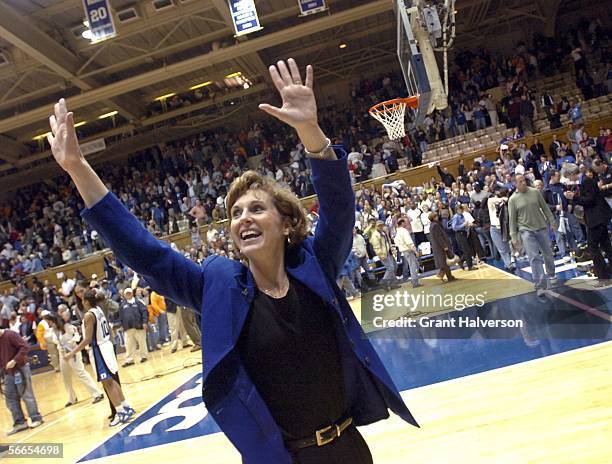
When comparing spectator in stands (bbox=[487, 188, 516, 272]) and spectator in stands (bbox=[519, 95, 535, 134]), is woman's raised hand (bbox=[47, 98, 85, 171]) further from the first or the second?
spectator in stands (bbox=[519, 95, 535, 134])

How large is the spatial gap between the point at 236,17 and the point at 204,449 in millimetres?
9137

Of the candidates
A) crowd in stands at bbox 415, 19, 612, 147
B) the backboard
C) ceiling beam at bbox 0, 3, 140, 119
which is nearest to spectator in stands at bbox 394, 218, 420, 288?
the backboard

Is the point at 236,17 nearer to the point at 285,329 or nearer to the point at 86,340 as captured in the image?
the point at 86,340

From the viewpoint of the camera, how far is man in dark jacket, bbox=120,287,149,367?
1177 centimetres

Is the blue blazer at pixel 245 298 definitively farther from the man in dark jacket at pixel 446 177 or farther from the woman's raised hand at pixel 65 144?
the man in dark jacket at pixel 446 177

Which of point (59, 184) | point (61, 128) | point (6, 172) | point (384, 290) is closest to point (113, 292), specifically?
point (384, 290)

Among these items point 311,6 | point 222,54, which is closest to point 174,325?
point 311,6

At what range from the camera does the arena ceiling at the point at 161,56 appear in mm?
15664

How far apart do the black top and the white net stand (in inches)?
399

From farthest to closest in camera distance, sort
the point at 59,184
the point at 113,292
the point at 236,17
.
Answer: the point at 59,184 < the point at 113,292 < the point at 236,17

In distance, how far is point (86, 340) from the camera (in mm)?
7598

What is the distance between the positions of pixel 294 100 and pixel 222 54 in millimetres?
17036

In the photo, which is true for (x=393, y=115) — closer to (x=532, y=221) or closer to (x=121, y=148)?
(x=532, y=221)

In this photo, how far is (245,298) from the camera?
1749 millimetres
